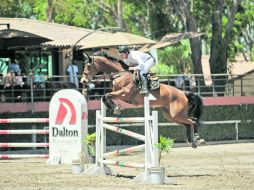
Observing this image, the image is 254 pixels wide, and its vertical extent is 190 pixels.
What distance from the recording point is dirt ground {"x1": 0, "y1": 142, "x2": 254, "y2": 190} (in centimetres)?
1358

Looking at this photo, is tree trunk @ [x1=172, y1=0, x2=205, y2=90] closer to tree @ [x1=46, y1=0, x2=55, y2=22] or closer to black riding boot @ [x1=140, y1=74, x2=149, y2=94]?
tree @ [x1=46, y1=0, x2=55, y2=22]

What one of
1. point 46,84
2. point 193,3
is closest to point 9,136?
point 46,84

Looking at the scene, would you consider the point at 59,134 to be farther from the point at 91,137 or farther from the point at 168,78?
the point at 168,78

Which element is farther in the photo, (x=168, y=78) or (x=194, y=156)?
(x=168, y=78)

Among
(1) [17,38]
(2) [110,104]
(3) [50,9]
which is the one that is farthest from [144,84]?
(3) [50,9]

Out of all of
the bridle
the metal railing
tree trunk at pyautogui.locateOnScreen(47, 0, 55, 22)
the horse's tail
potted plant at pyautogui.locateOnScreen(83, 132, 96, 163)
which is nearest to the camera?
potted plant at pyautogui.locateOnScreen(83, 132, 96, 163)

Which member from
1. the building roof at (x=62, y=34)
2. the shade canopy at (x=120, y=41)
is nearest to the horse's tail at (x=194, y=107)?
the shade canopy at (x=120, y=41)

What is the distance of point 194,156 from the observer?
837 inches

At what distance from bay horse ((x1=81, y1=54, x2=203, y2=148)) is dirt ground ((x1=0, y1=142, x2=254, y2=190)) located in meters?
1.02

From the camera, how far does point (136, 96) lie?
1788 centimetres

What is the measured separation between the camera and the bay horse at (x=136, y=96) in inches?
684

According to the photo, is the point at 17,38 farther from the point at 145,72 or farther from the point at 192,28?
the point at 192,28

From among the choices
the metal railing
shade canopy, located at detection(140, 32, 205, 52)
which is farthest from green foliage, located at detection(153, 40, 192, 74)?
the metal railing

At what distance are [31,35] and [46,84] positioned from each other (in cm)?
173
